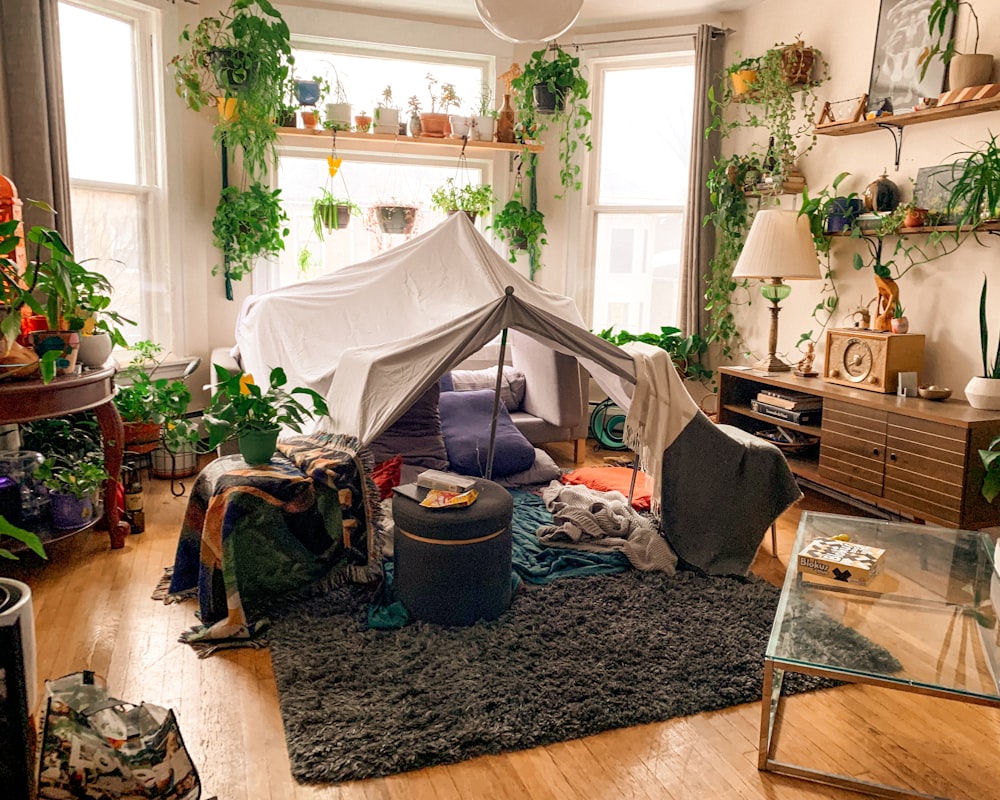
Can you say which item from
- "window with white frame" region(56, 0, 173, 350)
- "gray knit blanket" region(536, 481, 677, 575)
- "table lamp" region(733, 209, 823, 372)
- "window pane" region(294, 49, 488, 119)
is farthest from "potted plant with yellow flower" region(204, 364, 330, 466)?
"window pane" region(294, 49, 488, 119)

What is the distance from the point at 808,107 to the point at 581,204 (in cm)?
149

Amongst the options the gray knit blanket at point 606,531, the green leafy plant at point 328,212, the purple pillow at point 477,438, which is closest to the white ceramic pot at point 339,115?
the green leafy plant at point 328,212

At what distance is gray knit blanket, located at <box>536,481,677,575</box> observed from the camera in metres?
3.12

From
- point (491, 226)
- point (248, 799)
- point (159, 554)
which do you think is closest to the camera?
point (248, 799)

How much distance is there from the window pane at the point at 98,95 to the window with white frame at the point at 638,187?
273 centimetres

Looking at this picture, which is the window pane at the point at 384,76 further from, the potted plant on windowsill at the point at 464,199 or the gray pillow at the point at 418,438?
the gray pillow at the point at 418,438

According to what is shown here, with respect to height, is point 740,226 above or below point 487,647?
above

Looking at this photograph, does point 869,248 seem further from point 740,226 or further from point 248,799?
point 248,799

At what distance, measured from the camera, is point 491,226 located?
529 cm

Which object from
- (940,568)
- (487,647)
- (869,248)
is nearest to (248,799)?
(487,647)

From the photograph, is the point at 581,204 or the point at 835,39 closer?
the point at 835,39

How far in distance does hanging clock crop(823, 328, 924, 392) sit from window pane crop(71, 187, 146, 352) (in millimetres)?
3543

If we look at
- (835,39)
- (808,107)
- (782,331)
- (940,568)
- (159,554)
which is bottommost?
(159,554)

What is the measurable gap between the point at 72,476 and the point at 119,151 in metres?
2.05
